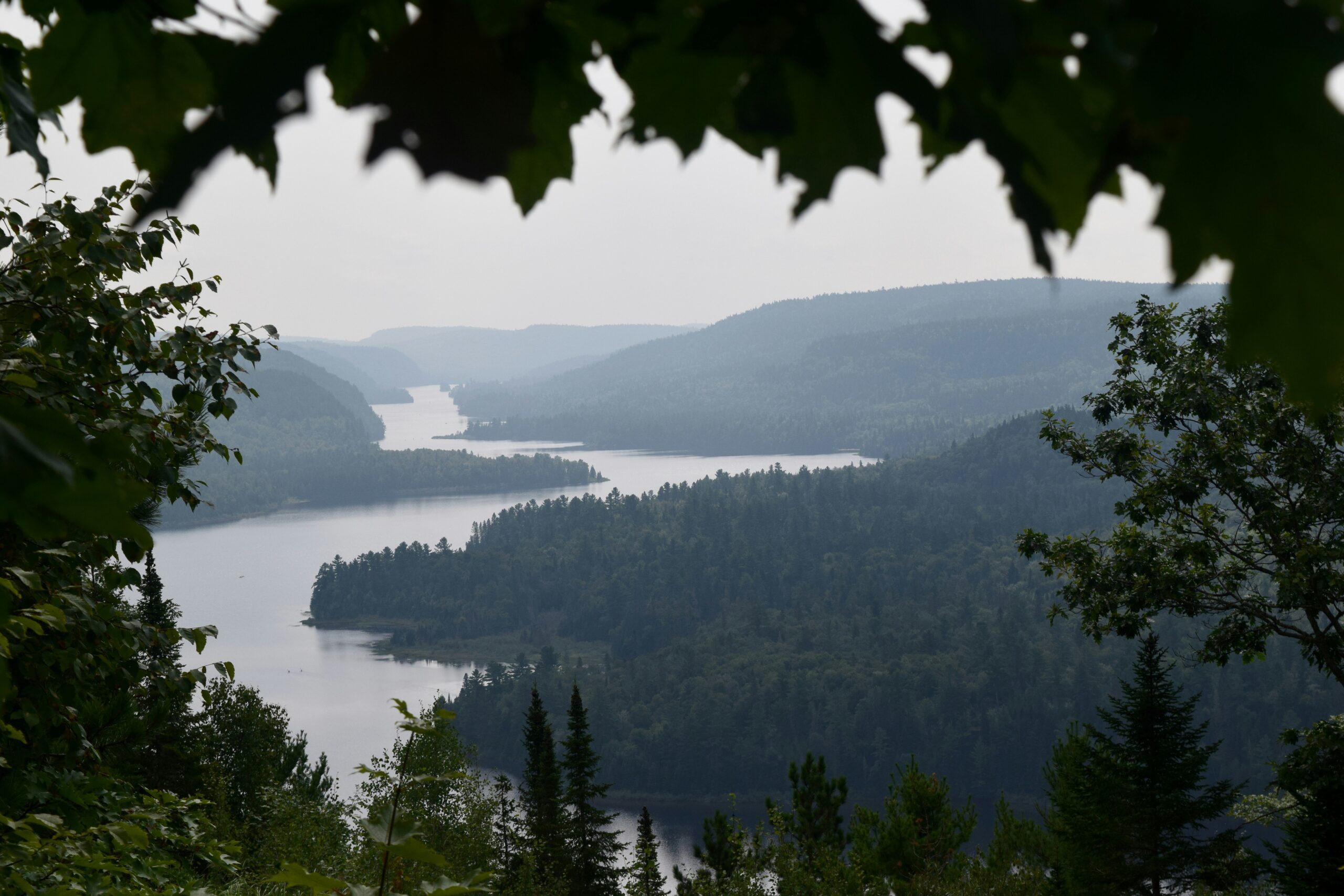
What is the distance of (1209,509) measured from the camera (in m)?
9.03

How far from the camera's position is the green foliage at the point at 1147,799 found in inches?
571

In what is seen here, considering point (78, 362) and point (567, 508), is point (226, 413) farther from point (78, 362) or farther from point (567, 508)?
point (567, 508)

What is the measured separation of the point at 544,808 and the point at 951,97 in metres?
29.7

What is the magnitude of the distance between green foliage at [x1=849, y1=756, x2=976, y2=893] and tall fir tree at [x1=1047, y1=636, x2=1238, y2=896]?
205 centimetres

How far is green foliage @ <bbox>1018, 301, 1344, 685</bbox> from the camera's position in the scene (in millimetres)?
8539

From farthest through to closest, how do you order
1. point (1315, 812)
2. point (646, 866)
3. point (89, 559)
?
1. point (646, 866)
2. point (1315, 812)
3. point (89, 559)

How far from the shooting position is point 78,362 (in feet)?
11.1

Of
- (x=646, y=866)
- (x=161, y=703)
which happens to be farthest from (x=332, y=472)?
(x=161, y=703)

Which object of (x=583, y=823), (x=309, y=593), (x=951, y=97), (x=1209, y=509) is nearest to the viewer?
(x=951, y=97)

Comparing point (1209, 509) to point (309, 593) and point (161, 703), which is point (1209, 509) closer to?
point (161, 703)

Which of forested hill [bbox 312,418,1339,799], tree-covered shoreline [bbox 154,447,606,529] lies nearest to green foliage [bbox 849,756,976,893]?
forested hill [bbox 312,418,1339,799]

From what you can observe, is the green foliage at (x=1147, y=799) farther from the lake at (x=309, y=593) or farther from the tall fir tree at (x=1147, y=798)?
the lake at (x=309, y=593)

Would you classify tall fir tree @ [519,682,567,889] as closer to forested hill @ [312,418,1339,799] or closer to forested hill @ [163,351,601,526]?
forested hill @ [312,418,1339,799]

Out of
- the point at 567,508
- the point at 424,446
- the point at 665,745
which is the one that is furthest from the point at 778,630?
the point at 424,446
